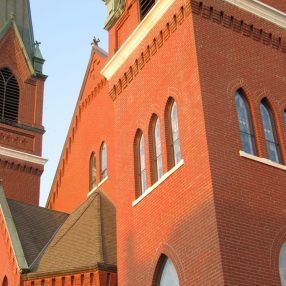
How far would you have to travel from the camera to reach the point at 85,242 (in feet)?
50.1

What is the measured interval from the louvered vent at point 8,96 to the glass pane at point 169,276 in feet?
45.9

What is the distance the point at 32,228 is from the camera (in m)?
17.1

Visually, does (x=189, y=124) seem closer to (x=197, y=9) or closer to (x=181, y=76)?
(x=181, y=76)

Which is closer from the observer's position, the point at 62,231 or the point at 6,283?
the point at 6,283

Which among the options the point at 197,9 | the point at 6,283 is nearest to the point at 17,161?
the point at 6,283

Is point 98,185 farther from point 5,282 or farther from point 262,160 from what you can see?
point 262,160

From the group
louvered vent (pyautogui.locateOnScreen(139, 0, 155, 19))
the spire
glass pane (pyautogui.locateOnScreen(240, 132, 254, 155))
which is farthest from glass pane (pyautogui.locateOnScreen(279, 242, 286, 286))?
the spire

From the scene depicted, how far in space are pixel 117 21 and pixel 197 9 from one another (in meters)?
3.99

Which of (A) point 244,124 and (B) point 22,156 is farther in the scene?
(B) point 22,156

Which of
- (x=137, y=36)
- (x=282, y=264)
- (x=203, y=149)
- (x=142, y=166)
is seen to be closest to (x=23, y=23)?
(x=137, y=36)

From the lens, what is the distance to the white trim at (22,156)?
2320 centimetres

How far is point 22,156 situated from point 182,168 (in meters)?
12.5

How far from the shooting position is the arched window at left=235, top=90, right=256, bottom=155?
12467mm

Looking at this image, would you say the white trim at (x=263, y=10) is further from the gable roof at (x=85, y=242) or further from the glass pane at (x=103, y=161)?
the glass pane at (x=103, y=161)
